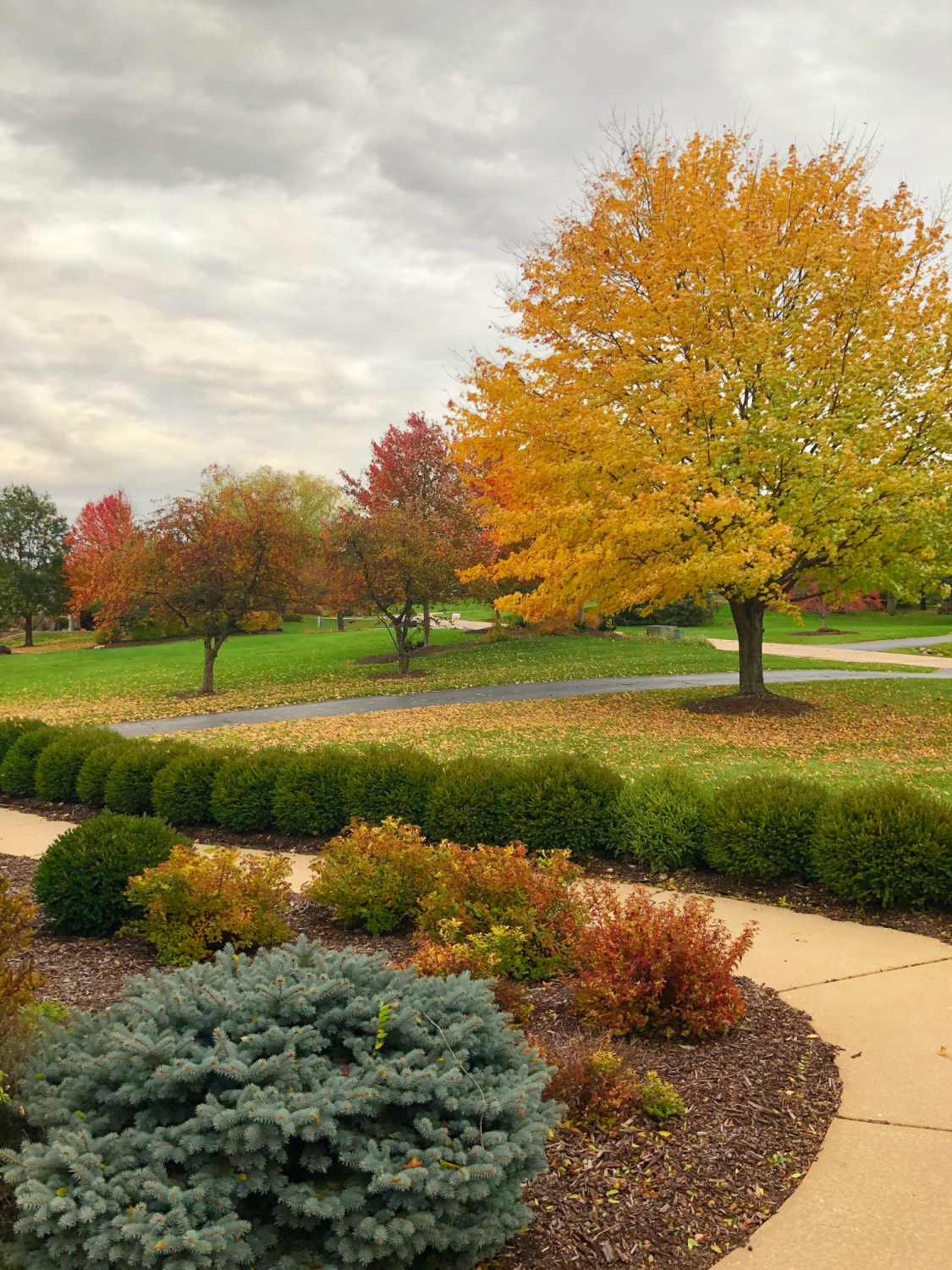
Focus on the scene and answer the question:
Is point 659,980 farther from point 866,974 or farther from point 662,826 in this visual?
point 662,826

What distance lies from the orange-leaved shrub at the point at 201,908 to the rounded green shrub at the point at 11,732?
593 cm

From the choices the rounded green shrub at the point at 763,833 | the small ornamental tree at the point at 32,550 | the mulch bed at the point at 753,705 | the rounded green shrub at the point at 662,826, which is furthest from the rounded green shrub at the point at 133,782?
the small ornamental tree at the point at 32,550

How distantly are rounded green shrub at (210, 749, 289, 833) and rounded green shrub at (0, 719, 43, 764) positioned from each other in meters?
3.56

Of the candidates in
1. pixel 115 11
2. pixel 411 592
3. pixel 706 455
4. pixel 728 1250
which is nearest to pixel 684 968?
pixel 728 1250

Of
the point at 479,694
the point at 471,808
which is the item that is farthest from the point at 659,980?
the point at 479,694

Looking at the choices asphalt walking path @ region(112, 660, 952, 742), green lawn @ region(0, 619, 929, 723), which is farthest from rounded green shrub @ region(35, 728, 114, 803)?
green lawn @ region(0, 619, 929, 723)

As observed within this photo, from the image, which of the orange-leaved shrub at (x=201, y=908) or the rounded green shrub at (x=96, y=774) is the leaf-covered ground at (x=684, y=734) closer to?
the rounded green shrub at (x=96, y=774)

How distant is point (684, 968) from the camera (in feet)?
12.4

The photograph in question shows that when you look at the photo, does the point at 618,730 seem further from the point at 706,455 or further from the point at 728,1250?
the point at 728,1250

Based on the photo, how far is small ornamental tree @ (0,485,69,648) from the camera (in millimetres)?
42219

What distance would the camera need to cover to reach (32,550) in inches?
1711

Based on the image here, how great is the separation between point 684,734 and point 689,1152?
30.6 feet

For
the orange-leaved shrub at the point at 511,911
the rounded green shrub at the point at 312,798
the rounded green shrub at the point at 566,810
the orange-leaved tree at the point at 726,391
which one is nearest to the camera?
the orange-leaved shrub at the point at 511,911

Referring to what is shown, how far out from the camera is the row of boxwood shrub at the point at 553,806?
17.6 feet
